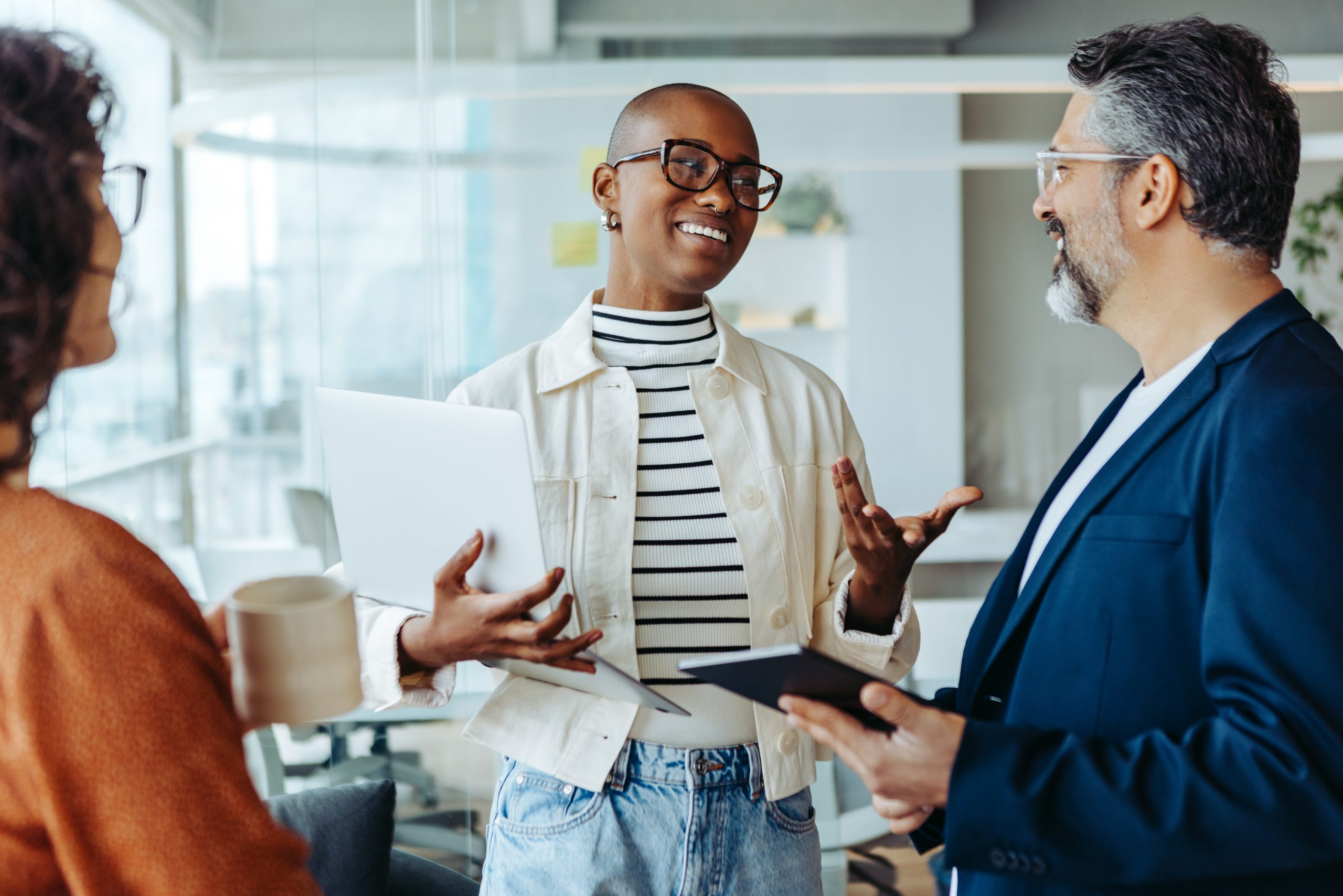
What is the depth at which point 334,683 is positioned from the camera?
0.92 m

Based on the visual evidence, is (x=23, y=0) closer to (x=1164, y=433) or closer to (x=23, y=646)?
(x=23, y=646)

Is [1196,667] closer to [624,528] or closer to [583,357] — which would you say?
[624,528]

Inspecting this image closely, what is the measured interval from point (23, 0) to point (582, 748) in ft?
8.60

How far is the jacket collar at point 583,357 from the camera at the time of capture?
1.52 meters

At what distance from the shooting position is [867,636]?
1.49m

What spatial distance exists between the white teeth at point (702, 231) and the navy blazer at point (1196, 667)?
64 centimetres

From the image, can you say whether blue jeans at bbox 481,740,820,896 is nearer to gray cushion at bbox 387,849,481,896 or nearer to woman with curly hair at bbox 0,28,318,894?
woman with curly hair at bbox 0,28,318,894

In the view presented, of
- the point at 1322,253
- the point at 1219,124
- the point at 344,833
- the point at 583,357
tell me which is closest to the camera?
the point at 1219,124

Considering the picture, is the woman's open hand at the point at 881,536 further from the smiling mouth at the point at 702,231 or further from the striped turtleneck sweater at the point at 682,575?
A: the smiling mouth at the point at 702,231

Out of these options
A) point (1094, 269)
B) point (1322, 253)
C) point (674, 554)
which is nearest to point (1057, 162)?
point (1094, 269)

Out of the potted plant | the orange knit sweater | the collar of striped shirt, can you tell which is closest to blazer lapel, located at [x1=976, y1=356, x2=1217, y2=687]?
the collar of striped shirt

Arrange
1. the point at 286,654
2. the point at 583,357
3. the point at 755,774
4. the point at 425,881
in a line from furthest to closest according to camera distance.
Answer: the point at 425,881
the point at 583,357
the point at 755,774
the point at 286,654

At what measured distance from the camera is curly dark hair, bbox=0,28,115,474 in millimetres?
734

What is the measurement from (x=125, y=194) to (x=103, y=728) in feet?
1.47
